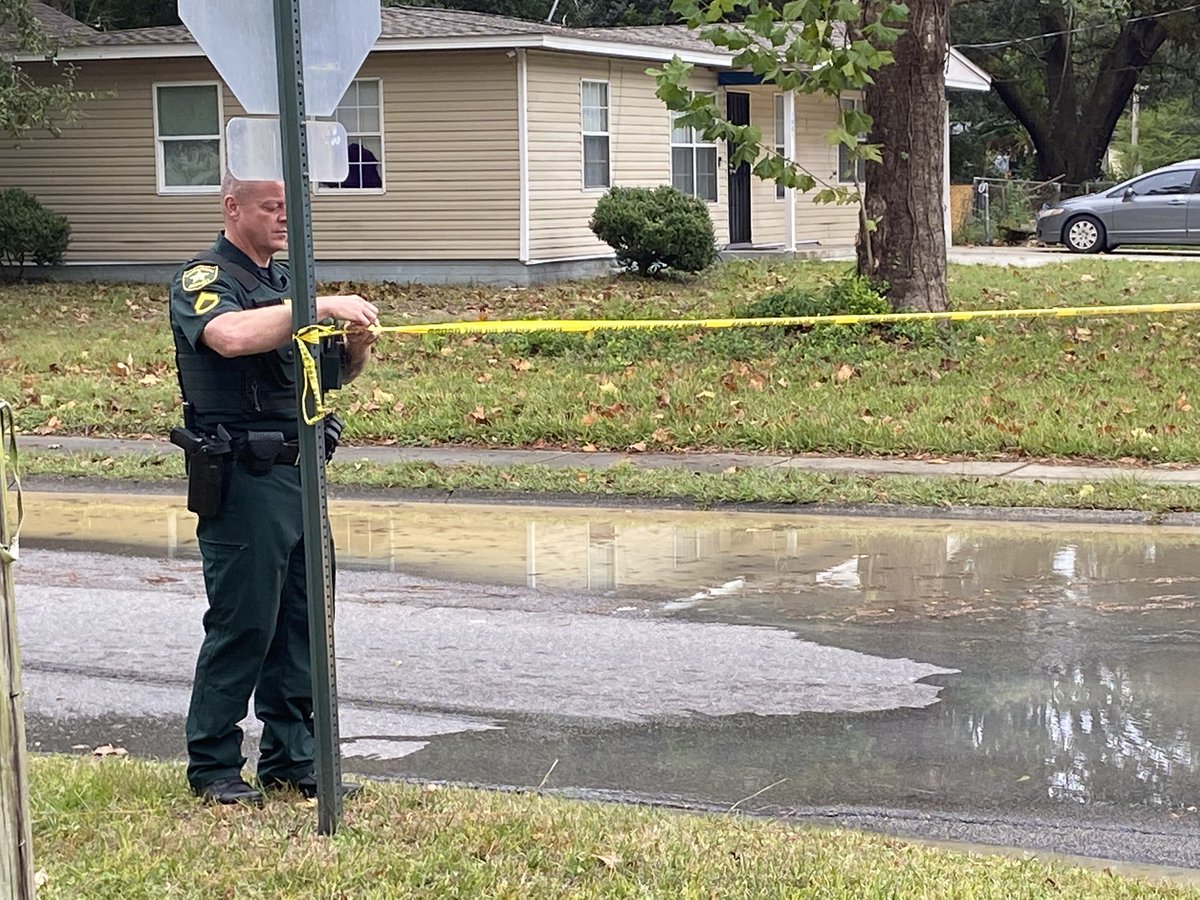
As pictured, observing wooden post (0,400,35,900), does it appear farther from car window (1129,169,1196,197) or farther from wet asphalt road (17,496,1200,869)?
car window (1129,169,1196,197)

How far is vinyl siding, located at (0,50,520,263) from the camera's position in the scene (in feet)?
76.5

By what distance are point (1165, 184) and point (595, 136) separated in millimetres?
11415

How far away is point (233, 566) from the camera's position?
15.8 ft

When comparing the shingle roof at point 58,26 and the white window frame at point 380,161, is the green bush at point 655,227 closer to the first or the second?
the white window frame at point 380,161

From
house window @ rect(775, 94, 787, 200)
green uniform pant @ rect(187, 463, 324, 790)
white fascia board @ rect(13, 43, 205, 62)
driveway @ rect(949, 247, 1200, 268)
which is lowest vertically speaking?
green uniform pant @ rect(187, 463, 324, 790)

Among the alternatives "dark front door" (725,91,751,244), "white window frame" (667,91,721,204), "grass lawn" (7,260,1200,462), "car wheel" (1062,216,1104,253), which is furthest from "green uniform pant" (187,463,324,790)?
"car wheel" (1062,216,1104,253)

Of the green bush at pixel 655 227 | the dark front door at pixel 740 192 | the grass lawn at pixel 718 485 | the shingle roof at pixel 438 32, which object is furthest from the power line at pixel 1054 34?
the grass lawn at pixel 718 485

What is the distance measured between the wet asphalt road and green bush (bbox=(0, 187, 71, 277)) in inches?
643

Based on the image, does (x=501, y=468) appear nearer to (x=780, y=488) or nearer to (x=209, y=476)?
(x=780, y=488)

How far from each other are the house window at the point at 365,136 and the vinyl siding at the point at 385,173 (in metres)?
0.16

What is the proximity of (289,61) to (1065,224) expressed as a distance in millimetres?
28432

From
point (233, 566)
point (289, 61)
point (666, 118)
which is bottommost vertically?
point (233, 566)

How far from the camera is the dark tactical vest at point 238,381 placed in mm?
4828

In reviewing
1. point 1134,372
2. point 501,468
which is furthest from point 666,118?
point 501,468
